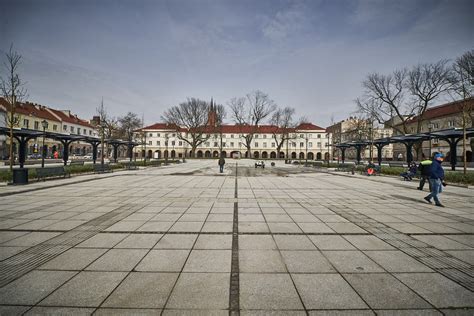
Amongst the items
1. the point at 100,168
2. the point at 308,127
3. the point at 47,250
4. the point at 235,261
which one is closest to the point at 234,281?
the point at 235,261

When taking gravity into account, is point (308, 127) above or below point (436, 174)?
above

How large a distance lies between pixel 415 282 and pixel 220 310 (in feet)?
8.91

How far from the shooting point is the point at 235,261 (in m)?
3.54

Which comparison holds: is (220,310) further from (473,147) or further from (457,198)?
(473,147)

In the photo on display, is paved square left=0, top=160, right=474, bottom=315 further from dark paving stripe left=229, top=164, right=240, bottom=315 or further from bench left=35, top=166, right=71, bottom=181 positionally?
bench left=35, top=166, right=71, bottom=181

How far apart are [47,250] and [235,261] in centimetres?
344

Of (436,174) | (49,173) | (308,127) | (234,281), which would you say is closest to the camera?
(234,281)

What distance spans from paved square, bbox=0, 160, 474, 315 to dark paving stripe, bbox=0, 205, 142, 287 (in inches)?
0.8

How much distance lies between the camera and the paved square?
253 cm

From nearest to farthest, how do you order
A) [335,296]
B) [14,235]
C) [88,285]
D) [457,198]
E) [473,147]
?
[335,296] → [88,285] → [14,235] → [457,198] → [473,147]

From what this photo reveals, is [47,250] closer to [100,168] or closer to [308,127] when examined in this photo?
[100,168]

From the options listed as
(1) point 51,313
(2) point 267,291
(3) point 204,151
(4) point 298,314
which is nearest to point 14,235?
(1) point 51,313

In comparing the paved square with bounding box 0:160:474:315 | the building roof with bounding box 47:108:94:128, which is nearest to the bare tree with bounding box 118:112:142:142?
the building roof with bounding box 47:108:94:128

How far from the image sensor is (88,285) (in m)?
2.88
